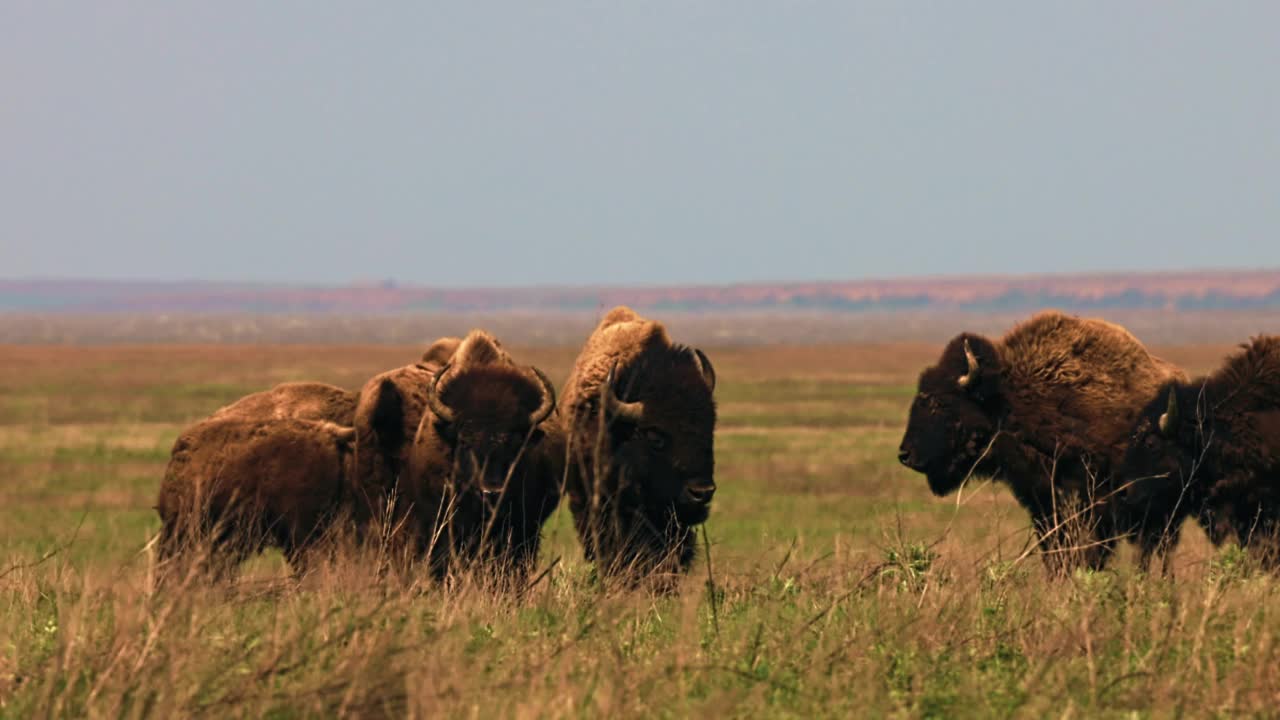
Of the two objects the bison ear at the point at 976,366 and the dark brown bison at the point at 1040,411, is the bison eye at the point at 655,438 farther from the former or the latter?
the bison ear at the point at 976,366

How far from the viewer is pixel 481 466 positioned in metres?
9.76

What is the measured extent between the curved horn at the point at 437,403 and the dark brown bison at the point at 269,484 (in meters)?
0.85

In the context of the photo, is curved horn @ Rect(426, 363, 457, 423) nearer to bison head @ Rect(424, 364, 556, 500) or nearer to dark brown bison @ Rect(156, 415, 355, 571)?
bison head @ Rect(424, 364, 556, 500)

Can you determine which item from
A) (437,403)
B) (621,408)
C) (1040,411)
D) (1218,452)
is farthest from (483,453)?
(1218,452)

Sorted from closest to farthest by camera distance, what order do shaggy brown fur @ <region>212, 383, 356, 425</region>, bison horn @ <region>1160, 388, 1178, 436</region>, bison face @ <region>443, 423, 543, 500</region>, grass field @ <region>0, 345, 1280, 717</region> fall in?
grass field @ <region>0, 345, 1280, 717</region>
bison face @ <region>443, 423, 543, 500</region>
bison horn @ <region>1160, 388, 1178, 436</region>
shaggy brown fur @ <region>212, 383, 356, 425</region>

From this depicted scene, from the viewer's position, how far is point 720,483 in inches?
982

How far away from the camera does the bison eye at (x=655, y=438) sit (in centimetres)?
1005

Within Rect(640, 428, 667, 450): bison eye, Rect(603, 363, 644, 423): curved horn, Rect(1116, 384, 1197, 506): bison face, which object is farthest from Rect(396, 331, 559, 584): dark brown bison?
Rect(1116, 384, 1197, 506): bison face

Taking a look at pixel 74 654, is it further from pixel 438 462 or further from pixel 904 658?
pixel 438 462

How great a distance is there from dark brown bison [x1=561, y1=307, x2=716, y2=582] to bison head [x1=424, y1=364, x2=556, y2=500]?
32 centimetres

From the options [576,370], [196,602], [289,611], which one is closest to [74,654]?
[196,602]

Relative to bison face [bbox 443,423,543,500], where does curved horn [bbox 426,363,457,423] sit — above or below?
above

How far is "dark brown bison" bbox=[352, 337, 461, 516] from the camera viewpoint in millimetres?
10469

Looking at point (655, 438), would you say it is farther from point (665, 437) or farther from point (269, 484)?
point (269, 484)
